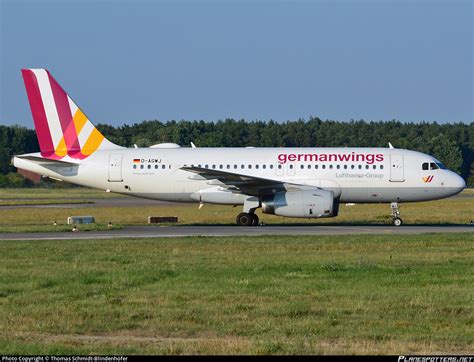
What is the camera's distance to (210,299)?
1788 cm

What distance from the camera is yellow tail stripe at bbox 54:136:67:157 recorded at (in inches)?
1692

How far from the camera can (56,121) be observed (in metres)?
43.0

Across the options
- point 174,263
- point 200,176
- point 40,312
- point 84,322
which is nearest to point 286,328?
point 84,322

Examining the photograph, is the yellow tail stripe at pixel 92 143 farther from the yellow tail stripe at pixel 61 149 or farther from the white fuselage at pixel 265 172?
the yellow tail stripe at pixel 61 149

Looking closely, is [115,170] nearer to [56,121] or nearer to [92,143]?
[92,143]

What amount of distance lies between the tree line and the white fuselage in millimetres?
65805

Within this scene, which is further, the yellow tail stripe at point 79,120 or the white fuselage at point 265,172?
the yellow tail stripe at point 79,120

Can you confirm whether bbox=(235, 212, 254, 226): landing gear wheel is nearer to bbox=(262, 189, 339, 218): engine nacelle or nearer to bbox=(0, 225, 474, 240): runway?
bbox=(0, 225, 474, 240): runway

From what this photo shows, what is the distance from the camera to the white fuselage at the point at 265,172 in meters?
41.2

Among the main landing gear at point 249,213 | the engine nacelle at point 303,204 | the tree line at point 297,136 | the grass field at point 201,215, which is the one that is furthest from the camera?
the tree line at point 297,136

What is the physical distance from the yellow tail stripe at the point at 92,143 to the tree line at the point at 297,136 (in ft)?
213

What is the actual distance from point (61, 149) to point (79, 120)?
1557 millimetres
